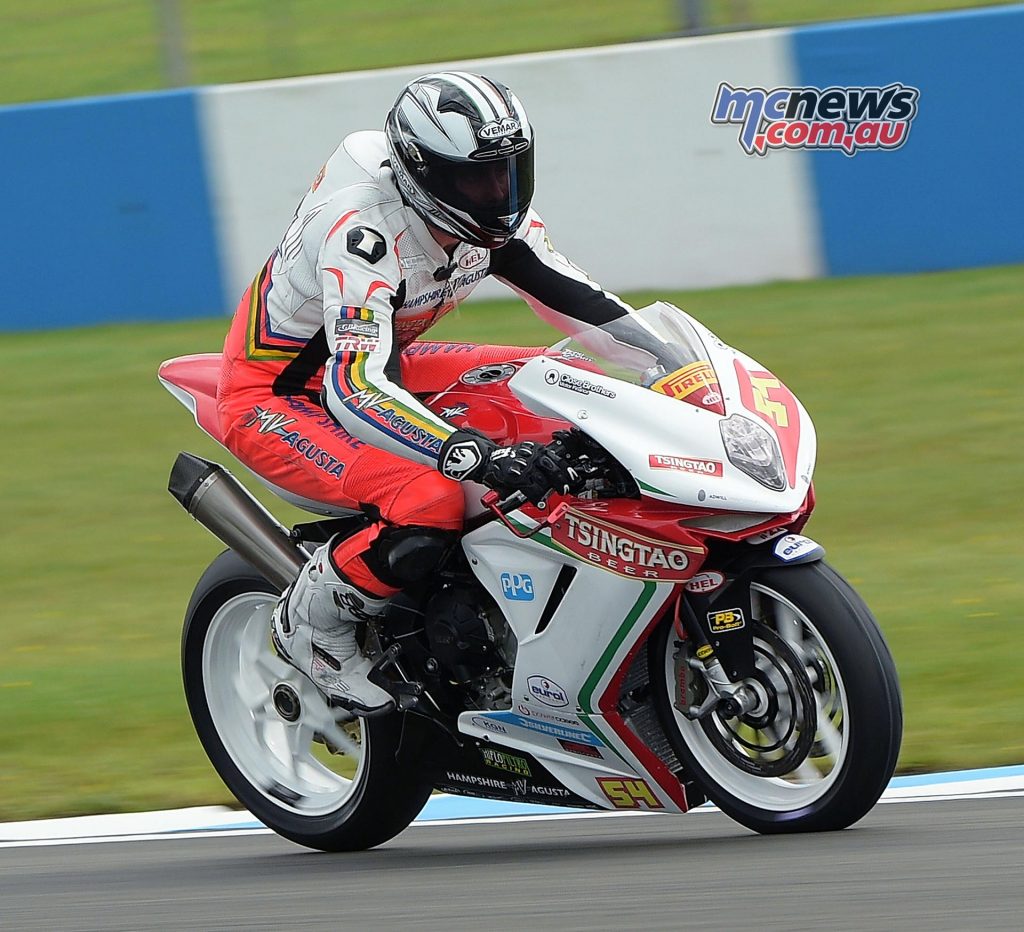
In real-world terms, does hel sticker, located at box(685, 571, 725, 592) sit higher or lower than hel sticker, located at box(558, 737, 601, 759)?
higher

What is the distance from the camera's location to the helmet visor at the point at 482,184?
15.2ft

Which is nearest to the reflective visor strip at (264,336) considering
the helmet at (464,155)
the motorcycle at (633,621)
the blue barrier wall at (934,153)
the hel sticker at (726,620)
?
the motorcycle at (633,621)

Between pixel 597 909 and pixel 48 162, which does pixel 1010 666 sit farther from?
pixel 48 162

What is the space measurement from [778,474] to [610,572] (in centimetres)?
44

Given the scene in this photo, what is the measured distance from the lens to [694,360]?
4.55 metres

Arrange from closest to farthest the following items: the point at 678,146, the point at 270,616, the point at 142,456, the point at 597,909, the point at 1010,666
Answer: the point at 597,909 < the point at 270,616 < the point at 1010,666 < the point at 142,456 < the point at 678,146

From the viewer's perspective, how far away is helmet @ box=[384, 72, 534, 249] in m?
4.61

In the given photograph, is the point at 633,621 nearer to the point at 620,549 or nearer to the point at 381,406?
the point at 620,549

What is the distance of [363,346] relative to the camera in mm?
4582

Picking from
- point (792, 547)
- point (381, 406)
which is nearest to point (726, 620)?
point (792, 547)

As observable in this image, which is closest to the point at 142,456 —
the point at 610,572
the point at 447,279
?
the point at 447,279

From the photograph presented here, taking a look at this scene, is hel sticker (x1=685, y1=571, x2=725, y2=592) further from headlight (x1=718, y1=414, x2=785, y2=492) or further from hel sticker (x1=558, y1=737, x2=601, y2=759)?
hel sticker (x1=558, y1=737, x2=601, y2=759)

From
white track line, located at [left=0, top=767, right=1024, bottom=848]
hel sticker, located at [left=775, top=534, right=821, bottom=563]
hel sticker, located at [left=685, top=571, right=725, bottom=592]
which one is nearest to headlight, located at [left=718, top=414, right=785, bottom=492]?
hel sticker, located at [left=775, top=534, right=821, bottom=563]

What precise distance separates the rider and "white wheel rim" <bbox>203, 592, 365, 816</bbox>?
393 millimetres
